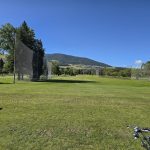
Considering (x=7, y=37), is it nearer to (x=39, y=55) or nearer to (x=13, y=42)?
(x=13, y=42)

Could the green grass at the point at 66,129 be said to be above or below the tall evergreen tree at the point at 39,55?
below

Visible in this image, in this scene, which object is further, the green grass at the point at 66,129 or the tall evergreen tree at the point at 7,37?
the tall evergreen tree at the point at 7,37

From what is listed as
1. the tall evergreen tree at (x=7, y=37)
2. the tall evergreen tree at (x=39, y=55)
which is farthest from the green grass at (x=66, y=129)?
the tall evergreen tree at (x=7, y=37)

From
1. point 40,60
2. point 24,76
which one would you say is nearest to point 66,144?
point 24,76

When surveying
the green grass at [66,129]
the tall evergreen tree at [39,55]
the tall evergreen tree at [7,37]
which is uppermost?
the tall evergreen tree at [7,37]

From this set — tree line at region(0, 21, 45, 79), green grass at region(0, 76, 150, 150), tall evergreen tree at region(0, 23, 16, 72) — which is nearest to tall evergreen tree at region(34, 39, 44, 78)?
tree line at region(0, 21, 45, 79)

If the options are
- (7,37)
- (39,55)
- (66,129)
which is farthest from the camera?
(7,37)

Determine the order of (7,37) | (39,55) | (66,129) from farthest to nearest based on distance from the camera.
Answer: (7,37)
(39,55)
(66,129)

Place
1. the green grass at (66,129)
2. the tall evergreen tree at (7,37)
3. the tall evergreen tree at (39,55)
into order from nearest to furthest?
the green grass at (66,129) → the tall evergreen tree at (39,55) → the tall evergreen tree at (7,37)

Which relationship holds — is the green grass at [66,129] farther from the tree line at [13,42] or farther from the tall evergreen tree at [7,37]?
the tall evergreen tree at [7,37]

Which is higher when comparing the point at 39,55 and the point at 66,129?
the point at 39,55

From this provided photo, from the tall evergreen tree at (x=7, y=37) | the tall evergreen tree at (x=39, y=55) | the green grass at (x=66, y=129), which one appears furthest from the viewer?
the tall evergreen tree at (x=7, y=37)

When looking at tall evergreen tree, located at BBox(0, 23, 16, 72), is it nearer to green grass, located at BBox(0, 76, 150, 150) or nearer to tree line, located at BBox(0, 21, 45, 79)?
tree line, located at BBox(0, 21, 45, 79)

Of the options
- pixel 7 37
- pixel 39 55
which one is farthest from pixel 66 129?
pixel 7 37
